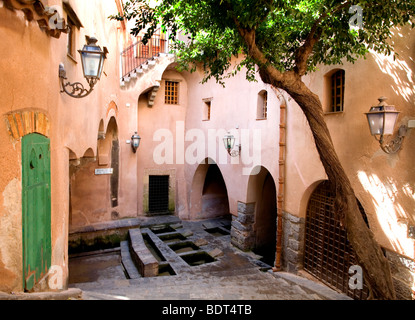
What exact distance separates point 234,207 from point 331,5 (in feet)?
25.9

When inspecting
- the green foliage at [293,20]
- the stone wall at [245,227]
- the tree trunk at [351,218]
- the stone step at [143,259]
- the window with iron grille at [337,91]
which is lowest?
the stone step at [143,259]

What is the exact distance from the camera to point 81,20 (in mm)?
6270

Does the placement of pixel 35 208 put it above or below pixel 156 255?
above

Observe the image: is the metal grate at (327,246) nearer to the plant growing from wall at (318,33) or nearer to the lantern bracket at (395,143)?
the lantern bracket at (395,143)

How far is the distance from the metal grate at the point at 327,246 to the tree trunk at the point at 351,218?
155 cm

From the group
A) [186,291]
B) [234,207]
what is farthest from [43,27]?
[234,207]

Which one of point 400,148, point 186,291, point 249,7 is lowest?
point 186,291

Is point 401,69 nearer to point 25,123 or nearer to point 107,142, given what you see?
point 25,123

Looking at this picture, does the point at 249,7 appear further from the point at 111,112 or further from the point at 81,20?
the point at 111,112

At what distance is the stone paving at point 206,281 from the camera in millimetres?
5984

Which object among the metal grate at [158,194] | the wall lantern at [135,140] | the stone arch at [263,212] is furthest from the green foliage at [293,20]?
the metal grate at [158,194]

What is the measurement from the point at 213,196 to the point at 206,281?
712 cm

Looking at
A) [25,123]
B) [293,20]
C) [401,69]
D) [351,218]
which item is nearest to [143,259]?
[351,218]

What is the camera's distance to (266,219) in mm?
11203
